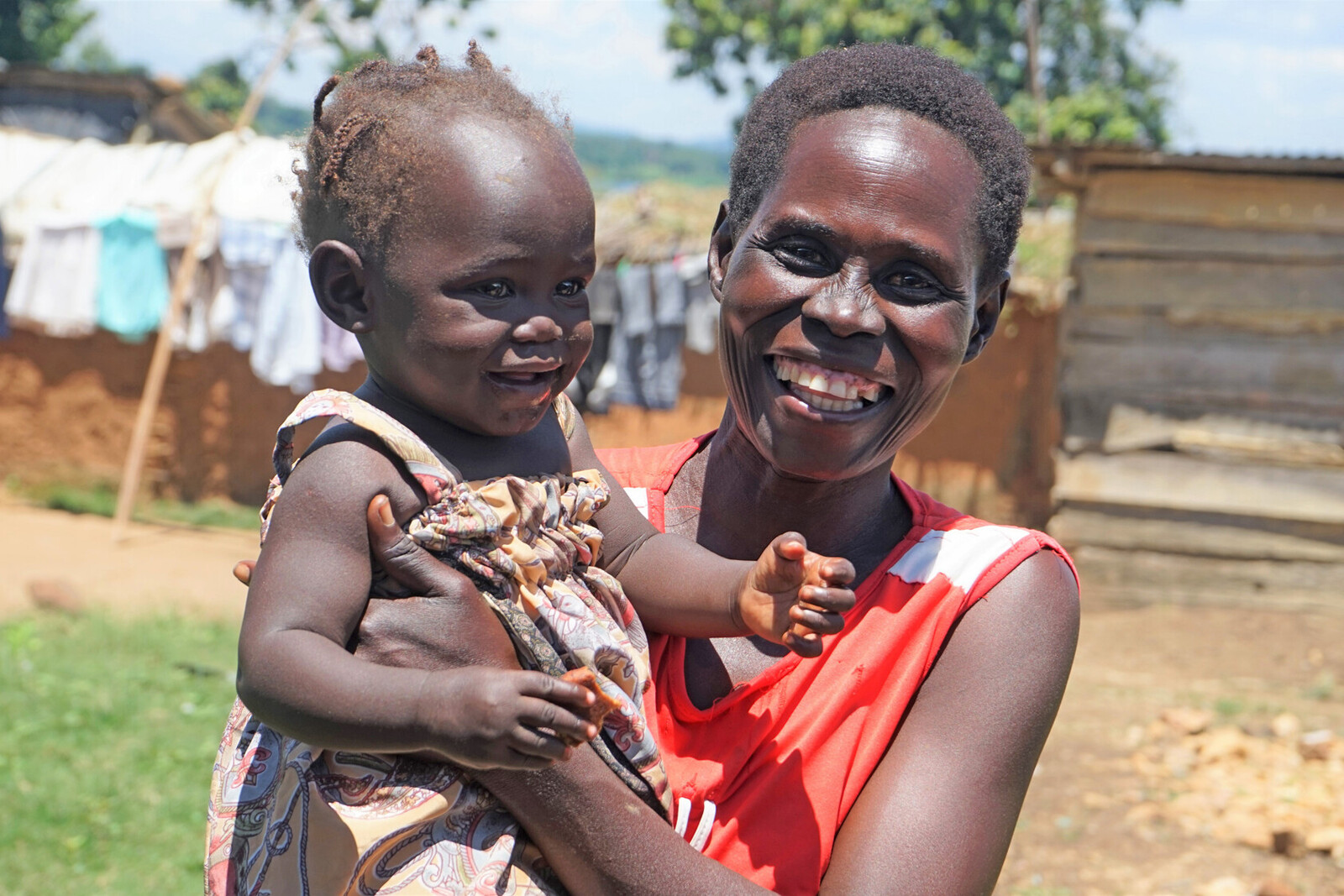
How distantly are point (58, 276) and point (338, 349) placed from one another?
8.72 feet

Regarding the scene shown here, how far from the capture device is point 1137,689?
793 centimetres

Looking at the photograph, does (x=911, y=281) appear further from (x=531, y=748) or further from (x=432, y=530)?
(x=531, y=748)

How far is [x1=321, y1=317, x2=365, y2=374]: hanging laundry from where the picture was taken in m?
10.3

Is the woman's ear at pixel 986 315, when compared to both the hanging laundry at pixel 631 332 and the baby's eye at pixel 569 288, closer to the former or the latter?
the baby's eye at pixel 569 288

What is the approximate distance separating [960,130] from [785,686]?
91 centimetres

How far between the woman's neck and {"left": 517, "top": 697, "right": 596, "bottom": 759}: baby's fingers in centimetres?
74

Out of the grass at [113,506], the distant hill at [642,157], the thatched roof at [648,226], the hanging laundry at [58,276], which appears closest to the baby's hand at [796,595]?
A: the thatched roof at [648,226]

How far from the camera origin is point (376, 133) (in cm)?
177

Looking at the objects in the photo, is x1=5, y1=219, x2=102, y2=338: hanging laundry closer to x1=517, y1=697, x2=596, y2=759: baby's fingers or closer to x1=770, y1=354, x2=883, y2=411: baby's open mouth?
x1=770, y1=354, x2=883, y2=411: baby's open mouth

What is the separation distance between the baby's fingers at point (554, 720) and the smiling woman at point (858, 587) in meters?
0.27

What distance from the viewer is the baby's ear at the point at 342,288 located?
69.7 inches

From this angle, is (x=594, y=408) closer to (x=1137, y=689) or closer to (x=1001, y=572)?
(x=1137, y=689)

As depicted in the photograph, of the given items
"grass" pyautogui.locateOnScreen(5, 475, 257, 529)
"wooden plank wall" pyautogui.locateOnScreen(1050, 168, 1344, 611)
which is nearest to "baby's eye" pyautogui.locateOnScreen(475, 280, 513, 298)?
"wooden plank wall" pyautogui.locateOnScreen(1050, 168, 1344, 611)

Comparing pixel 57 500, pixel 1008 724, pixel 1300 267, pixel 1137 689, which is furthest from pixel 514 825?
pixel 57 500
